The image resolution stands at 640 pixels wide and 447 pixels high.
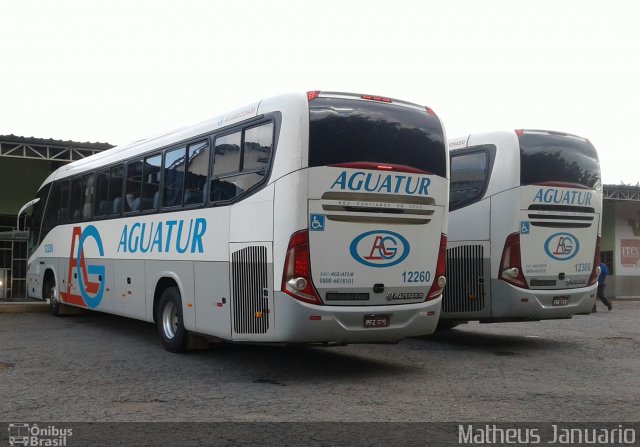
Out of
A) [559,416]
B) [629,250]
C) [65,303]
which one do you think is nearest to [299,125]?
[559,416]

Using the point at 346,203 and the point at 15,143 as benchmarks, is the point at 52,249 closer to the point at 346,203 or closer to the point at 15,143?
the point at 15,143

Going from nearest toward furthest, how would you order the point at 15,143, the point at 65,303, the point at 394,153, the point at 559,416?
the point at 559,416 < the point at 394,153 < the point at 65,303 < the point at 15,143

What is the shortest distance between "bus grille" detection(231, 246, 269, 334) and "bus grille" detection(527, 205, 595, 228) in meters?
4.85

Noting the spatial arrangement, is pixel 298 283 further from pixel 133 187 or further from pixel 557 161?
pixel 557 161

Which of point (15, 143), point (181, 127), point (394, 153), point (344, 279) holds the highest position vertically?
point (15, 143)

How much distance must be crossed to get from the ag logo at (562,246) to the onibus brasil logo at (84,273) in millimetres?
7751

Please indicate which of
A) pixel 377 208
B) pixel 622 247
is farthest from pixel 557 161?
pixel 622 247

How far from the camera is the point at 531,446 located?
5.25m

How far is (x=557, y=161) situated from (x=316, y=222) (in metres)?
5.19

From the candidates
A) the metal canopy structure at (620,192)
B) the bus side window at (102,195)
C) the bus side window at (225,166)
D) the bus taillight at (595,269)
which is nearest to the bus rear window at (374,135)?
the bus side window at (225,166)

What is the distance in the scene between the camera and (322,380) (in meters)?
7.99

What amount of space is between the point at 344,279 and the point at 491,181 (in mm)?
4151

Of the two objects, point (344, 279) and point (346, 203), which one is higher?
point (346, 203)

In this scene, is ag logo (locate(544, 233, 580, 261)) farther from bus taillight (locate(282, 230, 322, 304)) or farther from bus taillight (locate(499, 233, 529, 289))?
bus taillight (locate(282, 230, 322, 304))
